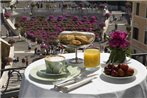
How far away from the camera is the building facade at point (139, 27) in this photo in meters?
23.5

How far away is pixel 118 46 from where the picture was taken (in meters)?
4.01

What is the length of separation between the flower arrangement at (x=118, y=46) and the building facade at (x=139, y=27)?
19.2 metres

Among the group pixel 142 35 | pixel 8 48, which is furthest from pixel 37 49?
pixel 142 35

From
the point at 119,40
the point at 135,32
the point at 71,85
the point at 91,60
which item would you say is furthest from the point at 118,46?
the point at 135,32

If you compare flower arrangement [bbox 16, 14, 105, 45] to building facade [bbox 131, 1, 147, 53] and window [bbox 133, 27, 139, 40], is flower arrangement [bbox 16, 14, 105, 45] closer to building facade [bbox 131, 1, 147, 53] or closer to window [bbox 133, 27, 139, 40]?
window [bbox 133, 27, 139, 40]

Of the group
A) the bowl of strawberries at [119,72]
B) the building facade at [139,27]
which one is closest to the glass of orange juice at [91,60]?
the bowl of strawberries at [119,72]

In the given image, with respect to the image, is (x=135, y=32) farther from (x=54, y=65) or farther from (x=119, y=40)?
(x=54, y=65)

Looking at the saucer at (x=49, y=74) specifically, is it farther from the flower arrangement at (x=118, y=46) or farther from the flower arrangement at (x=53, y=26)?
the flower arrangement at (x=53, y=26)

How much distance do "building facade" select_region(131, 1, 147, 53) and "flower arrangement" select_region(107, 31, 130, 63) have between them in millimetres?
19189

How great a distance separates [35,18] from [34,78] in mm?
33007

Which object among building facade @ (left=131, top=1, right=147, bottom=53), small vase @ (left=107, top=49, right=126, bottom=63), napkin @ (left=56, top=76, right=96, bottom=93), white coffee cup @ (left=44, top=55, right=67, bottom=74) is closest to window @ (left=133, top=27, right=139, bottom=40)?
building facade @ (left=131, top=1, right=147, bottom=53)

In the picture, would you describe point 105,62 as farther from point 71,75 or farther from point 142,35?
point 142,35

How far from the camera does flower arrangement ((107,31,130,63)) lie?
3986 mm

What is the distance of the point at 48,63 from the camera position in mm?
3730
